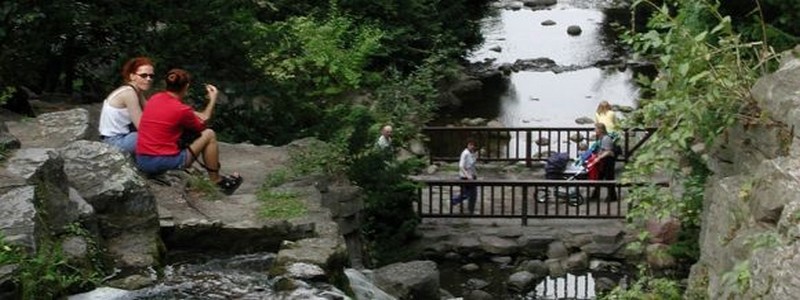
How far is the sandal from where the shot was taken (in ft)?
39.3

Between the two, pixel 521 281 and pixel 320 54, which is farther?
pixel 320 54

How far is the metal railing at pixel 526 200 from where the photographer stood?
19.1 m

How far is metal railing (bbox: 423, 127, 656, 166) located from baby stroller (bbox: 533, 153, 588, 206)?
1.62 meters

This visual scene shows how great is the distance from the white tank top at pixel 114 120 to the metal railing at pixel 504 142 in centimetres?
1176

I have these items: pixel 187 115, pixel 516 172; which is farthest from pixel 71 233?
pixel 516 172

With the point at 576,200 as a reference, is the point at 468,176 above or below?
above

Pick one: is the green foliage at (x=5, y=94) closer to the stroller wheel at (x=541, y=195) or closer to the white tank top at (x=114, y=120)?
the white tank top at (x=114, y=120)

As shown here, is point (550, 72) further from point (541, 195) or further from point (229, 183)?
point (229, 183)

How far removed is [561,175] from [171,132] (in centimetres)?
1078

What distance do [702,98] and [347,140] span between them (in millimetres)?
6952

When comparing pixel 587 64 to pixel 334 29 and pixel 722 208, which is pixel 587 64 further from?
pixel 722 208

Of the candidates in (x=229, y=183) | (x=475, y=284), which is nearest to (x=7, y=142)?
(x=229, y=183)

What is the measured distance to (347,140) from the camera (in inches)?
632

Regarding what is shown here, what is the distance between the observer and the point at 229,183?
1207 cm
